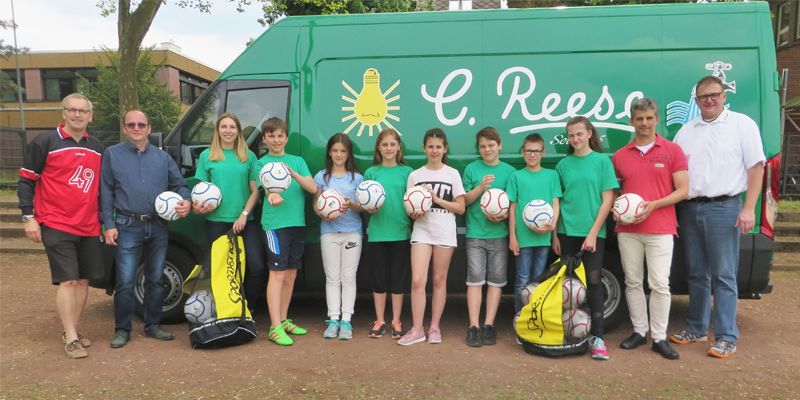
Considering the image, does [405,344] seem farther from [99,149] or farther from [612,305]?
[99,149]

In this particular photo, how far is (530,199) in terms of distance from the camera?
3.88 meters

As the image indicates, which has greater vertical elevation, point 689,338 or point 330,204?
point 330,204

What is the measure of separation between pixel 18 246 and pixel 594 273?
9.03 m

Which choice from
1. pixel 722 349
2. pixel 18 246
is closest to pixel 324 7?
pixel 18 246

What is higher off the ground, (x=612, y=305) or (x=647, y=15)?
(x=647, y=15)

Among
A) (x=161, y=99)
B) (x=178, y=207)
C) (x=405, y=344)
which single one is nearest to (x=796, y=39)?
(x=405, y=344)

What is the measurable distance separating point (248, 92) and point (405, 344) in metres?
2.37

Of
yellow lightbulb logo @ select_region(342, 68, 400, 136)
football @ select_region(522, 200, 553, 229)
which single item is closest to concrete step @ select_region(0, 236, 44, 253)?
yellow lightbulb logo @ select_region(342, 68, 400, 136)

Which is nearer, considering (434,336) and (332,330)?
(434,336)

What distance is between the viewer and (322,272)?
4449 mm

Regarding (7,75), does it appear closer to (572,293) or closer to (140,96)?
(140,96)

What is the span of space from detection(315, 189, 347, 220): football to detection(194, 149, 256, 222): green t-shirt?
0.67 meters

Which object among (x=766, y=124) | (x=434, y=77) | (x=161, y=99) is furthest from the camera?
(x=161, y=99)

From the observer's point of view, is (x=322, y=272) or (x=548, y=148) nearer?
(x=548, y=148)
